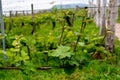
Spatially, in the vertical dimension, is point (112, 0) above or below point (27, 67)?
above

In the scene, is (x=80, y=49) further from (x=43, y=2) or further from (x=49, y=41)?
(x=43, y=2)

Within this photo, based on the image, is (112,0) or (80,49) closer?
(80,49)

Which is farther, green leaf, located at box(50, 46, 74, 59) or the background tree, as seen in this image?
the background tree

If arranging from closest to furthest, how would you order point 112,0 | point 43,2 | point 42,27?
point 112,0 < point 42,27 < point 43,2

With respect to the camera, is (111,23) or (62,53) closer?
(62,53)

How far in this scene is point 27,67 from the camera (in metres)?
3.96

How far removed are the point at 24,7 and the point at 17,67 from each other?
23.0 meters

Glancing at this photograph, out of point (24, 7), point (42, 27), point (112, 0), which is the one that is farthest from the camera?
point (24, 7)

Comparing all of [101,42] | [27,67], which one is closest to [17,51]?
[27,67]

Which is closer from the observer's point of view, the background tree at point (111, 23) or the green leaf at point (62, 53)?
the green leaf at point (62, 53)

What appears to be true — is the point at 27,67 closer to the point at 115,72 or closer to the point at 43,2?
the point at 115,72

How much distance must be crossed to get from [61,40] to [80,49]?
46cm

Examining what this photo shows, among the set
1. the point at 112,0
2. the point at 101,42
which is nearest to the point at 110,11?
the point at 112,0

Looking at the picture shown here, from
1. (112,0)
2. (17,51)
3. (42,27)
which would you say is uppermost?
(112,0)
